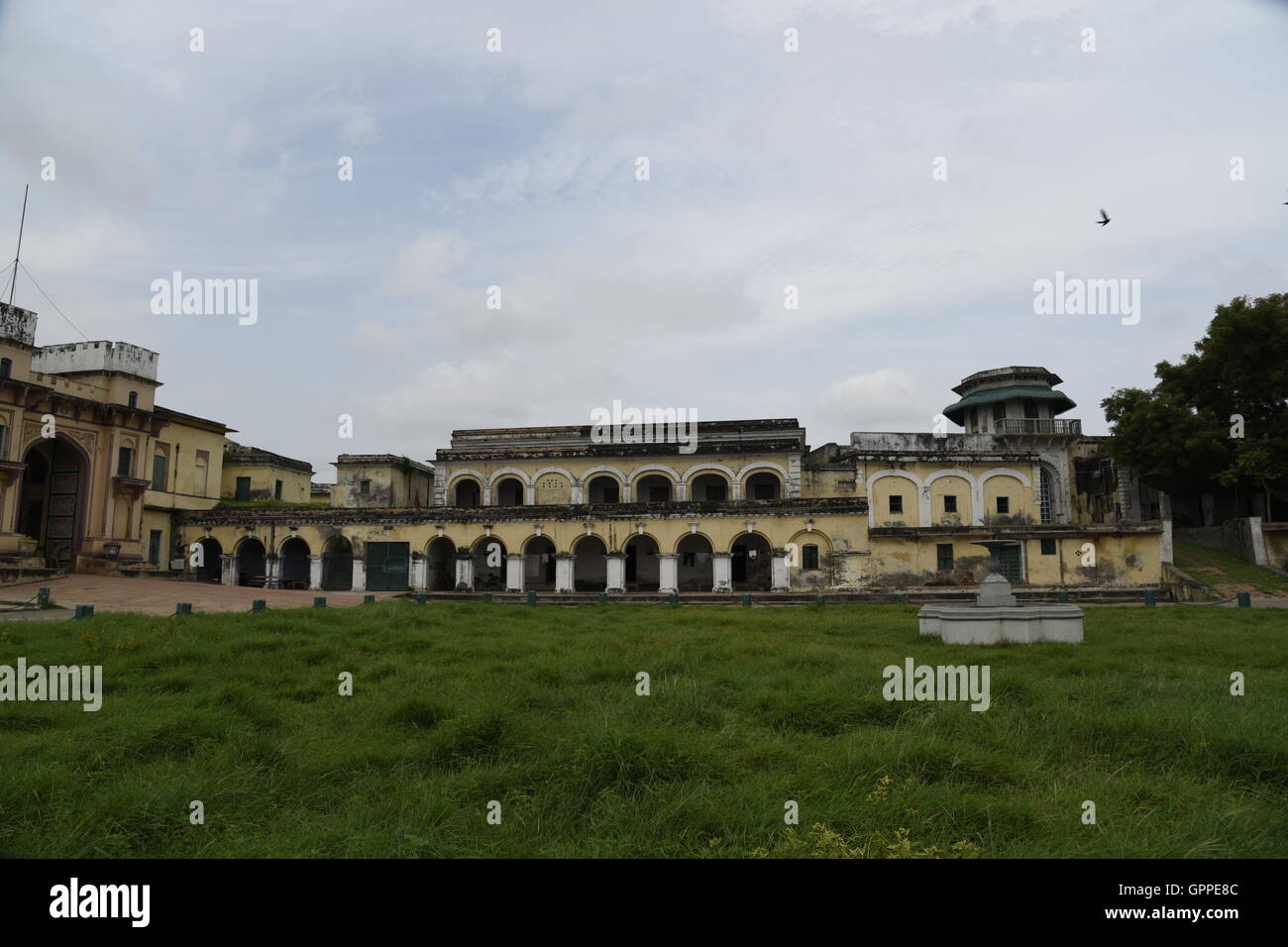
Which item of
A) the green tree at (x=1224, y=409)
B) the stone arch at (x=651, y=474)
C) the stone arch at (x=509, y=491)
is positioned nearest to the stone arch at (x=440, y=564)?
the stone arch at (x=509, y=491)

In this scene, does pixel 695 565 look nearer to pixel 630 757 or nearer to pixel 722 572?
pixel 722 572

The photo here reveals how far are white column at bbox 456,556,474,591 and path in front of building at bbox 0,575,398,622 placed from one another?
5.46 meters

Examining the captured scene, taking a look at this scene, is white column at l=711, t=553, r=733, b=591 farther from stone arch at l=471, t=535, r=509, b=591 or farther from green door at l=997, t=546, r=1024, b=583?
green door at l=997, t=546, r=1024, b=583

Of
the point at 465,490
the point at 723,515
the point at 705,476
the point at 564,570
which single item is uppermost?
the point at 705,476

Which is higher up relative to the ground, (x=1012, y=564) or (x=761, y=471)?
(x=761, y=471)

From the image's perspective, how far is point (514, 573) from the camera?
96.3 ft

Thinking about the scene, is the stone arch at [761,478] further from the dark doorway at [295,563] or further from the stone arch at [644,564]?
the dark doorway at [295,563]

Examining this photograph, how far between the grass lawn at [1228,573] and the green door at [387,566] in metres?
28.4

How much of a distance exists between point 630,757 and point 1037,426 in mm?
35513

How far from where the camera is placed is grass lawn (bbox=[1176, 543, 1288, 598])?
2527 cm

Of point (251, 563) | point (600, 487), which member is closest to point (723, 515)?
point (600, 487)
